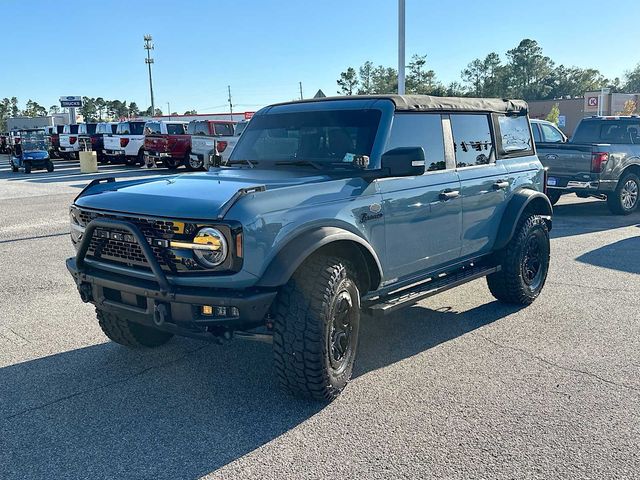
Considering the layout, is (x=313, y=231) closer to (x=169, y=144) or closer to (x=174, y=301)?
(x=174, y=301)

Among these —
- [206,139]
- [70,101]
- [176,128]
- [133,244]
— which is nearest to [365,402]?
[133,244]

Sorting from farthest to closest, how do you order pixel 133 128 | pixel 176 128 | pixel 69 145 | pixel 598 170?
pixel 69 145 → pixel 133 128 → pixel 176 128 → pixel 598 170

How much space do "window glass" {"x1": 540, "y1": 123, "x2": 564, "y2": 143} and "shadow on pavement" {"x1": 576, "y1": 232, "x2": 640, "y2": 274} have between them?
18.0ft

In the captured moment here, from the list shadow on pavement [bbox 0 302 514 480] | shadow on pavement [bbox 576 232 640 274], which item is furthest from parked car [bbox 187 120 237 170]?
shadow on pavement [bbox 0 302 514 480]

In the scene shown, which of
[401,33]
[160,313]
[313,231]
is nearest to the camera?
[160,313]

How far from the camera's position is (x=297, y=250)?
11.8 ft

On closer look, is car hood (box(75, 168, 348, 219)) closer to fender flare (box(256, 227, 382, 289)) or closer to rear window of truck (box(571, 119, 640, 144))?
fender flare (box(256, 227, 382, 289))

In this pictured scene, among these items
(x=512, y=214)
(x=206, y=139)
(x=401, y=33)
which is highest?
(x=401, y=33)

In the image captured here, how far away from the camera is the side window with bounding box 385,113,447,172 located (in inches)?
183

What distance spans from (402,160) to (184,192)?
1492 mm

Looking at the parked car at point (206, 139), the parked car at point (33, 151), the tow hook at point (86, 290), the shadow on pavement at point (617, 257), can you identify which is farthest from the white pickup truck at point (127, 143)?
the tow hook at point (86, 290)

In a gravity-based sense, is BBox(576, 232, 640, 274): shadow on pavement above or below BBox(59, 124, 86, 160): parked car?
below

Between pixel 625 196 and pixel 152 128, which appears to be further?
pixel 152 128

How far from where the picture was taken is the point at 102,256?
3932mm
